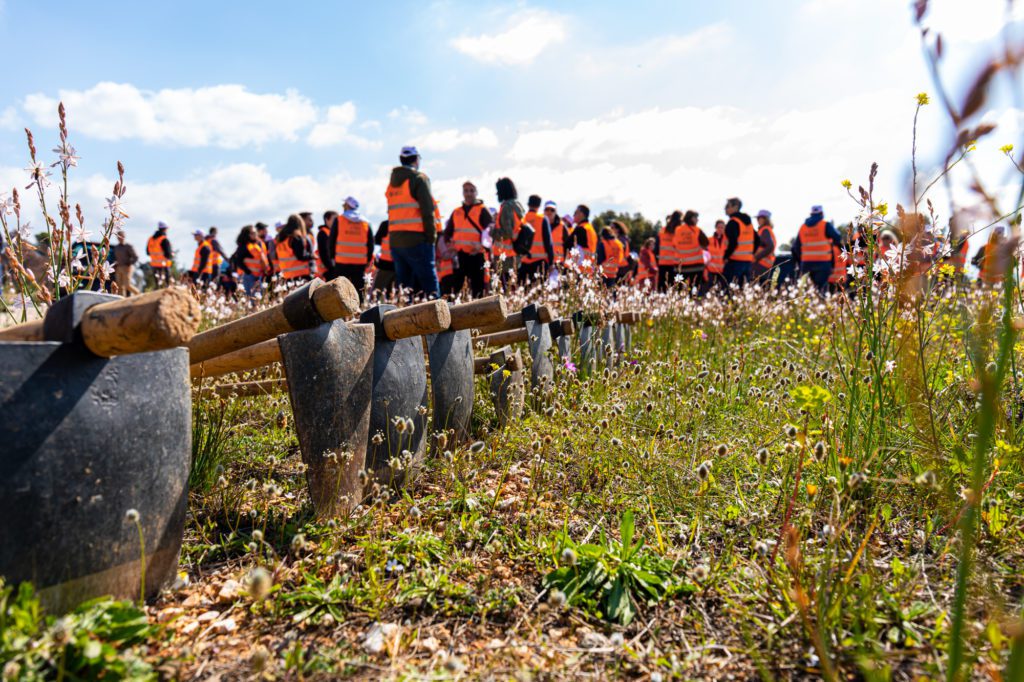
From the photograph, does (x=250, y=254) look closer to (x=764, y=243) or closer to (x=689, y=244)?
(x=689, y=244)

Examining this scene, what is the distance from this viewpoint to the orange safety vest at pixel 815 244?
40.7 feet

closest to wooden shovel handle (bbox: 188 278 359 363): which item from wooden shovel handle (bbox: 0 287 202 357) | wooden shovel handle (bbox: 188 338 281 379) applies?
wooden shovel handle (bbox: 188 338 281 379)

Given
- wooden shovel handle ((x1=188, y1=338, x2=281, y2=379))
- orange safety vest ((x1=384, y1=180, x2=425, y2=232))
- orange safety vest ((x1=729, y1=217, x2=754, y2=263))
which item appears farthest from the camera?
orange safety vest ((x1=729, y1=217, x2=754, y2=263))

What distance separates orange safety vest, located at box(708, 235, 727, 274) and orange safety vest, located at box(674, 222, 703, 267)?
956 mm

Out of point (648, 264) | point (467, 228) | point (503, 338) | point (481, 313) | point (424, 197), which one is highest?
point (424, 197)

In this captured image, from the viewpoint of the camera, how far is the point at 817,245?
12477 millimetres

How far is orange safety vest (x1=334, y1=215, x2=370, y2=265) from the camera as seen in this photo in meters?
9.46

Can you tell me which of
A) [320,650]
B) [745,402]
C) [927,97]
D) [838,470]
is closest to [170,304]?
[320,650]

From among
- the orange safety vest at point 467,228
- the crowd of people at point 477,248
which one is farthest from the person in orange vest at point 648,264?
the orange safety vest at point 467,228

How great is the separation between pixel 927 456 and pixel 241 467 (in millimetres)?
2888

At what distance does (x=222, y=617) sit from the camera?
71.7 inches

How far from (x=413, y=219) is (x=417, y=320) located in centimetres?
553

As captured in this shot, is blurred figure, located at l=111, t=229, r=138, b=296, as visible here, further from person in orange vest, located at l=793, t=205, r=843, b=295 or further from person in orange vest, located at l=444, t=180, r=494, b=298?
person in orange vest, located at l=793, t=205, r=843, b=295

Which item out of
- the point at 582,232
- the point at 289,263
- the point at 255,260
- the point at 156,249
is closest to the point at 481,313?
the point at 289,263
